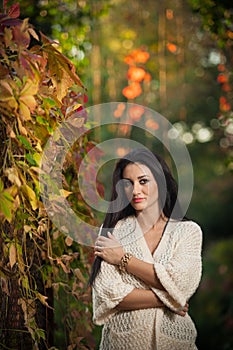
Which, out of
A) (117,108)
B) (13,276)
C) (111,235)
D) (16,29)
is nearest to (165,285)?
(111,235)

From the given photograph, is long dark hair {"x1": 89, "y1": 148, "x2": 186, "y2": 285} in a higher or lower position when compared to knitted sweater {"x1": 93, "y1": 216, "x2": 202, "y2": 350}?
higher

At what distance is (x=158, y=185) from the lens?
227 centimetres

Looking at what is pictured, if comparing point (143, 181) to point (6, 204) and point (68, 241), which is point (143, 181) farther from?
point (6, 204)

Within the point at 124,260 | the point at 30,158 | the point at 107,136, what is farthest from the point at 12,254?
the point at 107,136

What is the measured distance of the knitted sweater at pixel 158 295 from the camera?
6.94 ft

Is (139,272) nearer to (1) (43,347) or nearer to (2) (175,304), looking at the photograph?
(2) (175,304)

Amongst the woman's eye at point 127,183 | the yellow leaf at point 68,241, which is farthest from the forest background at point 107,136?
the woman's eye at point 127,183

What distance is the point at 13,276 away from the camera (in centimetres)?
186

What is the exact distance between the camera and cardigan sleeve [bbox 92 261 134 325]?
6.93ft

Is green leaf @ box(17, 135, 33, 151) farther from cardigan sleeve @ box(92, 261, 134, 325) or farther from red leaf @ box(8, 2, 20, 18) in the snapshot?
cardigan sleeve @ box(92, 261, 134, 325)

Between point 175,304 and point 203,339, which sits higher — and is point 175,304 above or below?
above

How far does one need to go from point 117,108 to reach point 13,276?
562 cm

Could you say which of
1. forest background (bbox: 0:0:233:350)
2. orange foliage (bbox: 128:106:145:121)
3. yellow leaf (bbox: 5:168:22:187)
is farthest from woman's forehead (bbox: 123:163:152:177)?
orange foliage (bbox: 128:106:145:121)

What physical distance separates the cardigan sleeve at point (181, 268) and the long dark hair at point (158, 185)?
99 millimetres
